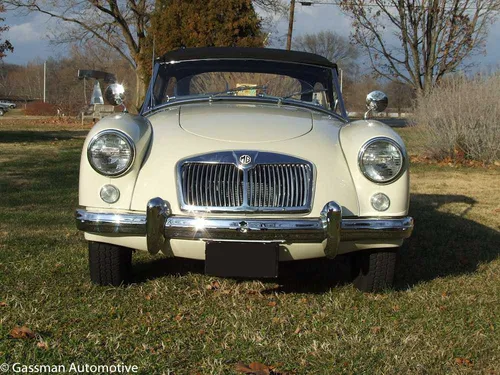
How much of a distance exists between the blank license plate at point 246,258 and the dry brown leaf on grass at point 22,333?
968mm

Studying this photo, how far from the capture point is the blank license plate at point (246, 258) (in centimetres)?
327

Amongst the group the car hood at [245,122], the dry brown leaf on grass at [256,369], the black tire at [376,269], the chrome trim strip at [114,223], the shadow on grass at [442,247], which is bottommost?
the dry brown leaf on grass at [256,369]

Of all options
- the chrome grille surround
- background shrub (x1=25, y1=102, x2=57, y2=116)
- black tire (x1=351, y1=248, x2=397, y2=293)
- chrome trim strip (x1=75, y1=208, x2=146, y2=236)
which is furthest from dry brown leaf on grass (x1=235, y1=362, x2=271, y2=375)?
background shrub (x1=25, y1=102, x2=57, y2=116)

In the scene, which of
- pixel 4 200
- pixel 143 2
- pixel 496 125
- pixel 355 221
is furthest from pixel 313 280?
pixel 143 2

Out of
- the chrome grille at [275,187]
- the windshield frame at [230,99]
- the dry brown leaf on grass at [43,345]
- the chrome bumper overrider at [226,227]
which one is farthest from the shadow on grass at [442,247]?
the dry brown leaf on grass at [43,345]

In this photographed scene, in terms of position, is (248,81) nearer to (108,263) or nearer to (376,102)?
(376,102)

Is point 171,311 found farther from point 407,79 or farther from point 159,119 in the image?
point 407,79

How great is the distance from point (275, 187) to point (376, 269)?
2.96 feet

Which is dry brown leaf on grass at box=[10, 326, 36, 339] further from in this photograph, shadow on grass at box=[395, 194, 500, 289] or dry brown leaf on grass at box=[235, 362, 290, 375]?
shadow on grass at box=[395, 194, 500, 289]

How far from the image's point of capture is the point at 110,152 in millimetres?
3480

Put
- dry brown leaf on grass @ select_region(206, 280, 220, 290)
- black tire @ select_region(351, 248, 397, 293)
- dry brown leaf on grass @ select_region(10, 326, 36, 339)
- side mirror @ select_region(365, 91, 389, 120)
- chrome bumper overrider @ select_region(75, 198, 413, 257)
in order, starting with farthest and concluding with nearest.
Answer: side mirror @ select_region(365, 91, 389, 120) → dry brown leaf on grass @ select_region(206, 280, 220, 290) → black tire @ select_region(351, 248, 397, 293) → chrome bumper overrider @ select_region(75, 198, 413, 257) → dry brown leaf on grass @ select_region(10, 326, 36, 339)

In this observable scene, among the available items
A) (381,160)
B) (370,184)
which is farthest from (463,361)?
(381,160)

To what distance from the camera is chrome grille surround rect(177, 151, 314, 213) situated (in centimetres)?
332

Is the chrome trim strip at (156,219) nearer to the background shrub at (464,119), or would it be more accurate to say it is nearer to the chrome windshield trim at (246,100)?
the chrome windshield trim at (246,100)
